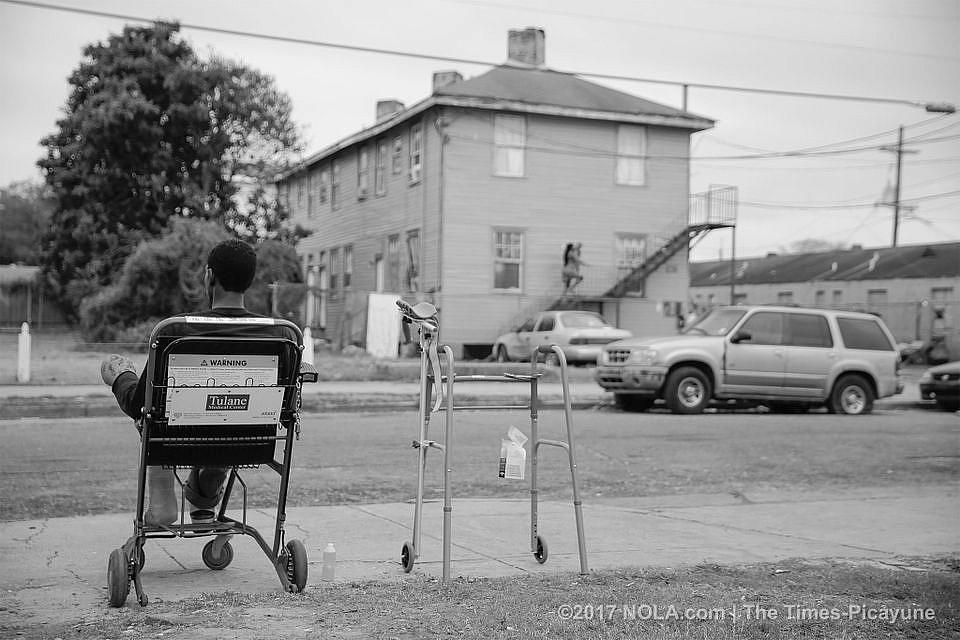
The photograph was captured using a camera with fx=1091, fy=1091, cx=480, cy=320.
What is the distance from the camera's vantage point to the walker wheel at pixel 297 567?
17.1ft

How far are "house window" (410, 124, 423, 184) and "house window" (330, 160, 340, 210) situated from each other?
771 cm

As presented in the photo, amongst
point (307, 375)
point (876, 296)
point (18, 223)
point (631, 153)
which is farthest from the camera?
point (18, 223)

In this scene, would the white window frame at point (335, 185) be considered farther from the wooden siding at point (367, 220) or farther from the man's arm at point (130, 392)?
the man's arm at point (130, 392)

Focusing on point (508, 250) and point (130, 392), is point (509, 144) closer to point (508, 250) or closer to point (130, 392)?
point (508, 250)

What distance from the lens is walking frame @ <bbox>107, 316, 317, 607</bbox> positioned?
16.3 ft

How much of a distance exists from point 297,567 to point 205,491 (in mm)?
801

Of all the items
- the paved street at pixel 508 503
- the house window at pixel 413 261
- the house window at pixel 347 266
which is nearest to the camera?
the paved street at pixel 508 503

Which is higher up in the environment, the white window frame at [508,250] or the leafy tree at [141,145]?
the leafy tree at [141,145]

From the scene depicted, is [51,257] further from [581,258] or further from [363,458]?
[363,458]

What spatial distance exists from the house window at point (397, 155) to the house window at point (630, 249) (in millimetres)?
7433

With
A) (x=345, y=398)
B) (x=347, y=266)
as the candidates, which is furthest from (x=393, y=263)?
(x=345, y=398)

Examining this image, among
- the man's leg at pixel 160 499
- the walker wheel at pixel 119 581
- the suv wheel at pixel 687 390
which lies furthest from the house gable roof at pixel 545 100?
the walker wheel at pixel 119 581

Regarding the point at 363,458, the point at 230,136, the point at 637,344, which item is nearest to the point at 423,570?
the point at 363,458

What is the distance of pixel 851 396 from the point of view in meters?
19.5
